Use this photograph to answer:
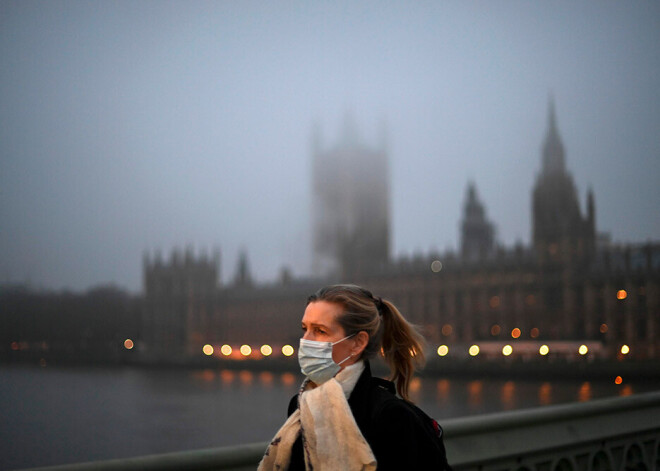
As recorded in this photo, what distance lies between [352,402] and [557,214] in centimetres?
4416

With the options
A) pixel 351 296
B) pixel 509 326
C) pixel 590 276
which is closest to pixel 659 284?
pixel 590 276

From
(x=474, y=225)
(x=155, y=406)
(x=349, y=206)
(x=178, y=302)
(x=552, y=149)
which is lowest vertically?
(x=155, y=406)

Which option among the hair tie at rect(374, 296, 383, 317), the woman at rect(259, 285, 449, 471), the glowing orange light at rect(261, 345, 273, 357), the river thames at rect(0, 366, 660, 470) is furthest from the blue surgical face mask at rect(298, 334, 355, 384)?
the glowing orange light at rect(261, 345, 273, 357)

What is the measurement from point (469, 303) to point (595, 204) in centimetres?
971

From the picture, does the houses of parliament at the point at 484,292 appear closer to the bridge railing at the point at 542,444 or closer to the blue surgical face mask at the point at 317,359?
the bridge railing at the point at 542,444

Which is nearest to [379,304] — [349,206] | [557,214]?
[557,214]

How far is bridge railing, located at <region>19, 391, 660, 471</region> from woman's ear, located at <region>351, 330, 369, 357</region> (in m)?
0.42

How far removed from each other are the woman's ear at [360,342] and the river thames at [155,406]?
11016 millimetres

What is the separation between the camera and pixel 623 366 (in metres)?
22.4

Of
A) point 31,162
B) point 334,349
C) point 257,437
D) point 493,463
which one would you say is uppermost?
point 31,162

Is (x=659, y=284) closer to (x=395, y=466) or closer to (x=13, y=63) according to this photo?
(x=13, y=63)

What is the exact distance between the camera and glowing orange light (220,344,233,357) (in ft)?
136

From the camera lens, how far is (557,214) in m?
43.1

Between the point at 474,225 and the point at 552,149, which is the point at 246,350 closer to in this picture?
the point at 474,225
